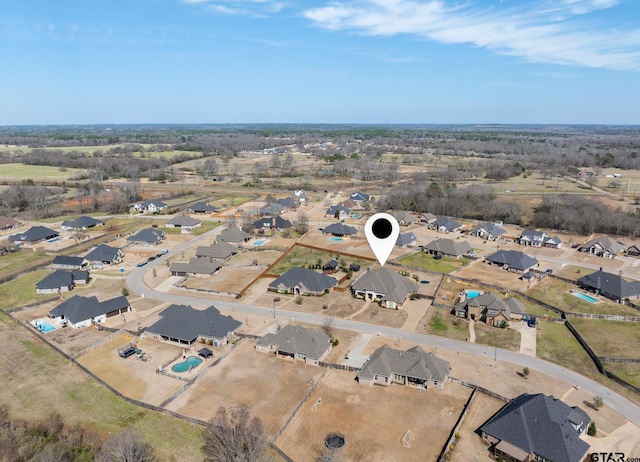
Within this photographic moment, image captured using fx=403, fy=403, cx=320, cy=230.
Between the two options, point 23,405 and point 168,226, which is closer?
point 23,405

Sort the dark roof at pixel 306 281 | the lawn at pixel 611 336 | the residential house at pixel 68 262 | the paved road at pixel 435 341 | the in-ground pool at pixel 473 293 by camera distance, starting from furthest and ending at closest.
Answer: the residential house at pixel 68 262, the in-ground pool at pixel 473 293, the dark roof at pixel 306 281, the lawn at pixel 611 336, the paved road at pixel 435 341

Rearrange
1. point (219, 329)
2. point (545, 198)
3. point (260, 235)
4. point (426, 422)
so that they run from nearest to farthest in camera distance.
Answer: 1. point (426, 422)
2. point (219, 329)
3. point (260, 235)
4. point (545, 198)

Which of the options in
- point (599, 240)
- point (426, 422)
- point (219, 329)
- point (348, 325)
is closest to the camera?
point (426, 422)

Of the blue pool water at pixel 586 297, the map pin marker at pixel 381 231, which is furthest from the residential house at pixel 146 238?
the blue pool water at pixel 586 297

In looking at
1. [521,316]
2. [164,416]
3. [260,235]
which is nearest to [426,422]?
[164,416]

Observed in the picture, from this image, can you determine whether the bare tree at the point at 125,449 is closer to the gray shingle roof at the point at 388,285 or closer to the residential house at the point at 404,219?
the gray shingle roof at the point at 388,285

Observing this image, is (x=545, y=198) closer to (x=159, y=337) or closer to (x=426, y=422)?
(x=426, y=422)

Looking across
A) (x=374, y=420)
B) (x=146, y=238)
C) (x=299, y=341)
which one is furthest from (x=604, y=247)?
(x=146, y=238)
